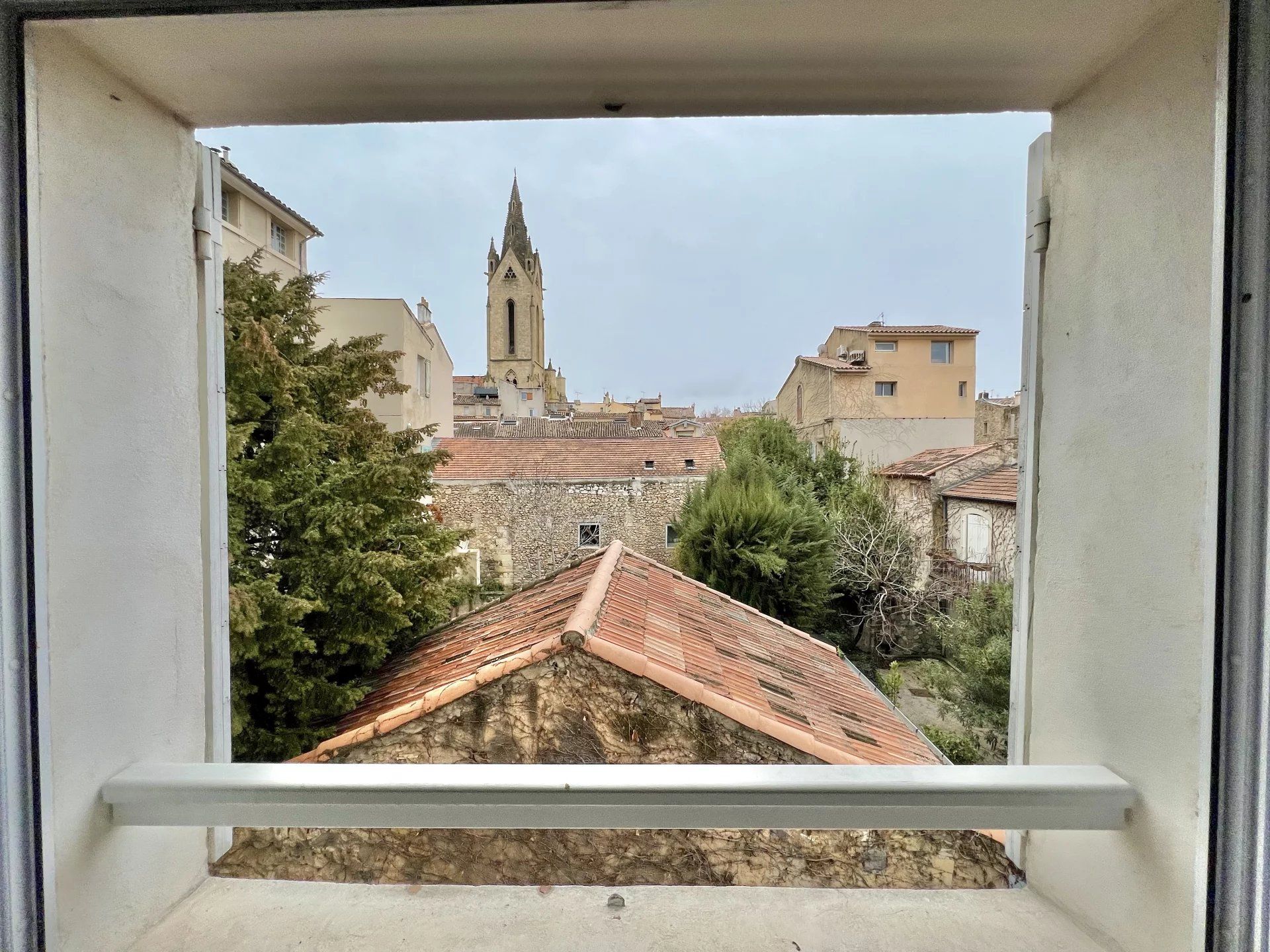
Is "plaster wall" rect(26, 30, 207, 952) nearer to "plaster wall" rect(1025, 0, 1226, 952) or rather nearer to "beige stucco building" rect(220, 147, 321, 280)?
"plaster wall" rect(1025, 0, 1226, 952)

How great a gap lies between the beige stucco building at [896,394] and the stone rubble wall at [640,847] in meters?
8.96

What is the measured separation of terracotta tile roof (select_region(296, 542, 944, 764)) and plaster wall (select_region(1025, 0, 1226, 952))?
1.37 meters

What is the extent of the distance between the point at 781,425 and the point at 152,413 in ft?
34.6

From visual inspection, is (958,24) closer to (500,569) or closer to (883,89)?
(883,89)

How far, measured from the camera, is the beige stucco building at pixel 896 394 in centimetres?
1087

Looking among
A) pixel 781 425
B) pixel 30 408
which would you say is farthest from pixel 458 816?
pixel 781 425

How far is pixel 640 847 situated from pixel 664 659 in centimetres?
75

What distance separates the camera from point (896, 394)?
11.1 m

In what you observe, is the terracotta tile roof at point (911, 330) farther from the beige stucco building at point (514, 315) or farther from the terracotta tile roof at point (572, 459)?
the beige stucco building at point (514, 315)

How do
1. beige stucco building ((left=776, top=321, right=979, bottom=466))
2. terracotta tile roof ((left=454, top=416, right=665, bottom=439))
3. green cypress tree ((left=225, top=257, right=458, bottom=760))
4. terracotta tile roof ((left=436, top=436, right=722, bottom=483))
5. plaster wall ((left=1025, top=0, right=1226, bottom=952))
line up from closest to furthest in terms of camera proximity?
plaster wall ((left=1025, top=0, right=1226, bottom=952)), green cypress tree ((left=225, top=257, right=458, bottom=760)), terracotta tile roof ((left=436, top=436, right=722, bottom=483)), beige stucco building ((left=776, top=321, right=979, bottom=466)), terracotta tile roof ((left=454, top=416, right=665, bottom=439))

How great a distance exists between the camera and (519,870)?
2.08m

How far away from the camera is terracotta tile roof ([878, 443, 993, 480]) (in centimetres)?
886

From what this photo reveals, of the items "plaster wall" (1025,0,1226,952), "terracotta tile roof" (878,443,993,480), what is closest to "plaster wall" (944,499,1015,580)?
"terracotta tile roof" (878,443,993,480)

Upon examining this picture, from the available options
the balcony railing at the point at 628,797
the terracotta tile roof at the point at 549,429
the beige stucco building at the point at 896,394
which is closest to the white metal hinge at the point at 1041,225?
the balcony railing at the point at 628,797
